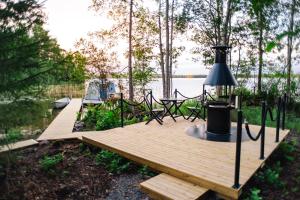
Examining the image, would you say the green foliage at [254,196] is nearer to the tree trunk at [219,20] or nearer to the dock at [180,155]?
the dock at [180,155]

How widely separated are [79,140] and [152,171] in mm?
2098

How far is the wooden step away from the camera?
2717mm

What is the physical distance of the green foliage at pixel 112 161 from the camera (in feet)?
12.7

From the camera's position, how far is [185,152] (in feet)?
12.6

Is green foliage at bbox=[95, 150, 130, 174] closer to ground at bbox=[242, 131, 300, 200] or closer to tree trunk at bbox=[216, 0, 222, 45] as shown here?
ground at bbox=[242, 131, 300, 200]

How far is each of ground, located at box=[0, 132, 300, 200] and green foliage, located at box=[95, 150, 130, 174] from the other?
0.08 m

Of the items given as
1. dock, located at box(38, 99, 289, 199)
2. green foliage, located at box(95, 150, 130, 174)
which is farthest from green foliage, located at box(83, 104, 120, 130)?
green foliage, located at box(95, 150, 130, 174)

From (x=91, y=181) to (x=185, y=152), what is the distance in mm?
1487

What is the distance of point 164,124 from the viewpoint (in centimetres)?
585

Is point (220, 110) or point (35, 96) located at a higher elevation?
point (35, 96)

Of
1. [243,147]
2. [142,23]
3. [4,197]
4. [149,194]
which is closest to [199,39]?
[142,23]

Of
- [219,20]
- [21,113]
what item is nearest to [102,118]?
[21,113]

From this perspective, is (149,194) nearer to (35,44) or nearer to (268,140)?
(35,44)

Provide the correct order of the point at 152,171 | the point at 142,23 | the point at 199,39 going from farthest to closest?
the point at 199,39
the point at 142,23
the point at 152,171
